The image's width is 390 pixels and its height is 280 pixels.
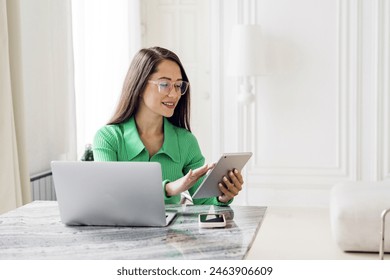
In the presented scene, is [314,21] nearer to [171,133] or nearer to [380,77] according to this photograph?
[380,77]

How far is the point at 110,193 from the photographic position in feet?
6.07

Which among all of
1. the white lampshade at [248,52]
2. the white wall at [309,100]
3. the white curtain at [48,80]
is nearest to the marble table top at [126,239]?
the white curtain at [48,80]

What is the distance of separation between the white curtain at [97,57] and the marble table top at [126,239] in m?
2.46

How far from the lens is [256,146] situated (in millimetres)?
5172

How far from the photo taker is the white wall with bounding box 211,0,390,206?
16.3ft

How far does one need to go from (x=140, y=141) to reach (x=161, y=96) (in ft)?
0.62

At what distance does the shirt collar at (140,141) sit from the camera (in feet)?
7.90

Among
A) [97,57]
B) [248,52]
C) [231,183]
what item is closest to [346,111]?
[248,52]

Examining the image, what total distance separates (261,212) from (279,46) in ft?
10.5

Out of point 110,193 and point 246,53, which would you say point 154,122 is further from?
point 246,53

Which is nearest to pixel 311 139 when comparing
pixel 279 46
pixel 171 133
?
pixel 279 46

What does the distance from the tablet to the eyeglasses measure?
Result: 0.48 m

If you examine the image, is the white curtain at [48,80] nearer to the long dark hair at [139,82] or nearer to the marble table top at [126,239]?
the long dark hair at [139,82]
